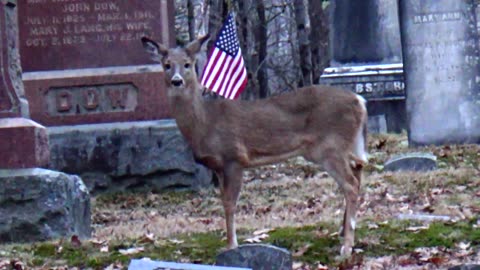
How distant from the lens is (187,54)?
11062mm

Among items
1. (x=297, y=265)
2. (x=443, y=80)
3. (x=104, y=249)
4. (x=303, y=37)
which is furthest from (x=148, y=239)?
(x=303, y=37)

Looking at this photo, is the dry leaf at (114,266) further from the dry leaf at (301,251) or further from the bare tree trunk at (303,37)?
the bare tree trunk at (303,37)

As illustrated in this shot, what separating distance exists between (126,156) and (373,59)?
8.52 m

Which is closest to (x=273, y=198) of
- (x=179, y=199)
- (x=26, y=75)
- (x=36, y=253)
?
(x=179, y=199)

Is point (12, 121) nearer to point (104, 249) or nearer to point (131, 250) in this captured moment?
point (104, 249)

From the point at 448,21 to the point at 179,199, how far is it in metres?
5.35

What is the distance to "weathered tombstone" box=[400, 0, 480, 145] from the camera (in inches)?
754

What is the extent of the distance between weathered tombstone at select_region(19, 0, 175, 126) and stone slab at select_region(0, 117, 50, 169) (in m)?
4.06

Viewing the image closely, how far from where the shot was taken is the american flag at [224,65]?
58.9 ft

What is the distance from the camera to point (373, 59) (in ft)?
78.5

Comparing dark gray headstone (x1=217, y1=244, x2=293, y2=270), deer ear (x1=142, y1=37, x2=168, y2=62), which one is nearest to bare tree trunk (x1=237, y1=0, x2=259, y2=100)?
deer ear (x1=142, y1=37, x2=168, y2=62)

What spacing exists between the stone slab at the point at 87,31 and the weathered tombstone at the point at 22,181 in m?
4.06

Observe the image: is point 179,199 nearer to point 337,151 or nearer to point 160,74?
point 160,74

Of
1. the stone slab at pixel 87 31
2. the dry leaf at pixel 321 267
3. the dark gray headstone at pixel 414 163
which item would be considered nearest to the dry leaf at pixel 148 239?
the dry leaf at pixel 321 267
